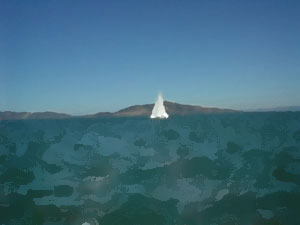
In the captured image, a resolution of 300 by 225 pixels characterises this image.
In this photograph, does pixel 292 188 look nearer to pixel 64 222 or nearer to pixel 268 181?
pixel 268 181

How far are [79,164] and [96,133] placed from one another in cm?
341

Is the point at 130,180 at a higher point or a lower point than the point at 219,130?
lower

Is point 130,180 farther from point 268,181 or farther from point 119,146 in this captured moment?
point 268,181

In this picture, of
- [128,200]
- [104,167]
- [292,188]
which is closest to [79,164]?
[104,167]

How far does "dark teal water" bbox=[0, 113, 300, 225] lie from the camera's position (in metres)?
13.3

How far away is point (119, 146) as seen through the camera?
18.8 m

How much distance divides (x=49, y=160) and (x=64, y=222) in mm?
5731

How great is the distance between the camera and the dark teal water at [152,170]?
523 inches

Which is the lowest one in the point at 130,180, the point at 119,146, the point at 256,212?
the point at 256,212

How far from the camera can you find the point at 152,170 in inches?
656

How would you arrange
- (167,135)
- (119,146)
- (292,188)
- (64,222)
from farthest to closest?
(167,135) → (119,146) → (292,188) → (64,222)

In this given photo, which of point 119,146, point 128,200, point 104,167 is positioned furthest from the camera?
point 119,146

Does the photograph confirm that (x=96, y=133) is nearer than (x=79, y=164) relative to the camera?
No

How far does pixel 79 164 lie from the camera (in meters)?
17.2
